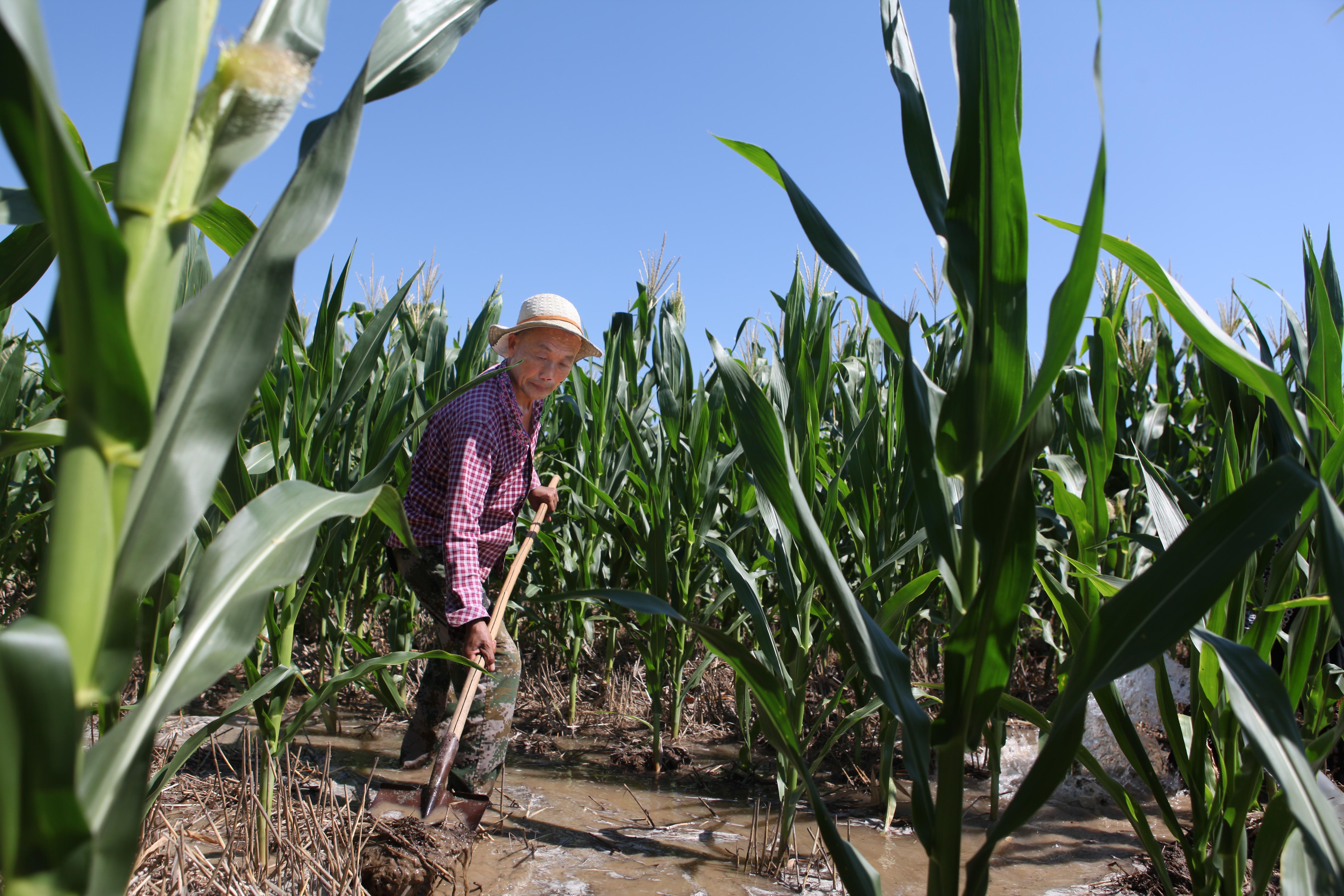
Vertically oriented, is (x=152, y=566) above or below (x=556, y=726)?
above

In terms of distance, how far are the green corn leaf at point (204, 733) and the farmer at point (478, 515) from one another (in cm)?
86

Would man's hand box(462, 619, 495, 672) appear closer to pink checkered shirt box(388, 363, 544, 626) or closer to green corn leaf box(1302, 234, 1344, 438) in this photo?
pink checkered shirt box(388, 363, 544, 626)

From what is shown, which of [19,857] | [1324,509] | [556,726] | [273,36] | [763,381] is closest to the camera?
[19,857]

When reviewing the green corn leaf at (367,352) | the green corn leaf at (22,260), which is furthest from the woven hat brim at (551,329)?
the green corn leaf at (22,260)

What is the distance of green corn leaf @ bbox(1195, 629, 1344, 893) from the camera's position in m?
0.76

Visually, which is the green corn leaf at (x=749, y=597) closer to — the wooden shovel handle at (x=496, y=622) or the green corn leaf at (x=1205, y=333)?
the green corn leaf at (x=1205, y=333)

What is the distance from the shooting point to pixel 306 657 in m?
3.84

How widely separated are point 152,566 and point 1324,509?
1048 mm

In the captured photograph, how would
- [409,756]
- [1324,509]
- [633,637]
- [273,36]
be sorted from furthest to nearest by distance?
[633,637]
[409,756]
[1324,509]
[273,36]

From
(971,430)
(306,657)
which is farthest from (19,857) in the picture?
(306,657)

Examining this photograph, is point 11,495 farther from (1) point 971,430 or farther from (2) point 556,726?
(1) point 971,430

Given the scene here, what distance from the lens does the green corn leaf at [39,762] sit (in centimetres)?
45

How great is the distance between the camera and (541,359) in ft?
9.23

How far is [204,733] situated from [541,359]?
5.87 ft
